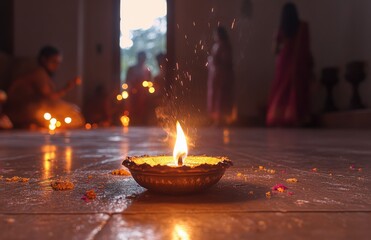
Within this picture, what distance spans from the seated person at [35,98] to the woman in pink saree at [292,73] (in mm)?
2786

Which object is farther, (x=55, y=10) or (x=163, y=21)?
(x=163, y=21)

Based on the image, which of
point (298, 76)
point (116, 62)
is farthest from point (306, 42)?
point (116, 62)

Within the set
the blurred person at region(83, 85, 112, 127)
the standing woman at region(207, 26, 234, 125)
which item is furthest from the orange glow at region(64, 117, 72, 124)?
the standing woman at region(207, 26, 234, 125)

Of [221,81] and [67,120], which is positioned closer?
[67,120]

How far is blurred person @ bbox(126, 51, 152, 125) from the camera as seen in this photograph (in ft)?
31.0

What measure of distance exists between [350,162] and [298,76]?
16.1 ft

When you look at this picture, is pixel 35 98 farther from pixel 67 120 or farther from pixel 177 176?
pixel 177 176

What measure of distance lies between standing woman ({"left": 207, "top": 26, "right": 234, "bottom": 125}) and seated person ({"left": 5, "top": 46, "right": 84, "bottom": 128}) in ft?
7.69

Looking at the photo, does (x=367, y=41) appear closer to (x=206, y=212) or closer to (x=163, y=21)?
(x=163, y=21)

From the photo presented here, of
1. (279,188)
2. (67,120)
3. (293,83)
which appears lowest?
(67,120)

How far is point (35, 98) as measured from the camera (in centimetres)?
615

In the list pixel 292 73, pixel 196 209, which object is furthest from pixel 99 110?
pixel 196 209

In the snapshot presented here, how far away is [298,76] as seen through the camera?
21.1 ft

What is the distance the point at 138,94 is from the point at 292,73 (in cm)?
382
